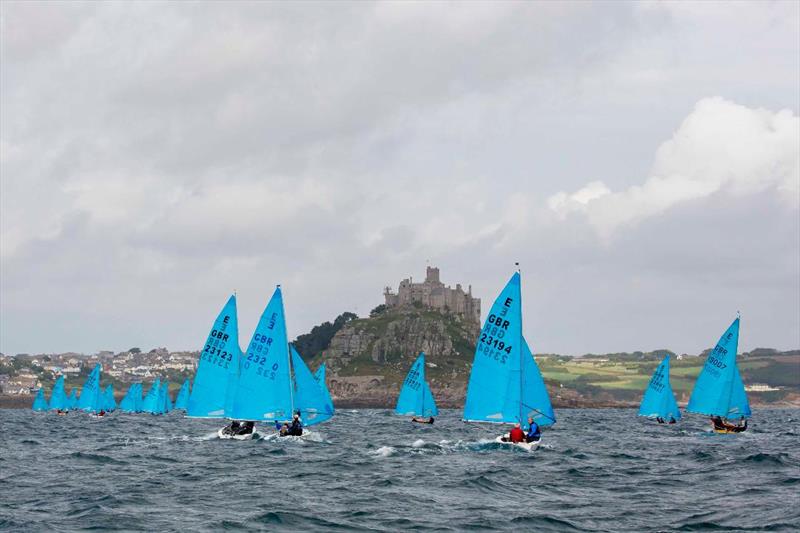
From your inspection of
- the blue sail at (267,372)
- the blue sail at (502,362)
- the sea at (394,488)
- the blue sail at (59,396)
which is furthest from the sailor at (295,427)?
the blue sail at (59,396)

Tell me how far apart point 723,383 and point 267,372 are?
30.6 metres

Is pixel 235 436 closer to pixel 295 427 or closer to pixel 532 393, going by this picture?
pixel 295 427

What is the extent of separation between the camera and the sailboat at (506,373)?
4431cm

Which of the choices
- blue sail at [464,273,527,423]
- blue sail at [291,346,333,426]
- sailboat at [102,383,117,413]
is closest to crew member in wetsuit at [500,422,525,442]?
blue sail at [464,273,527,423]

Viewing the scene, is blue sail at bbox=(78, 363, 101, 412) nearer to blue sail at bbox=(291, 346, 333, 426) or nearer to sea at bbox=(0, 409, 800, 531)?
blue sail at bbox=(291, 346, 333, 426)

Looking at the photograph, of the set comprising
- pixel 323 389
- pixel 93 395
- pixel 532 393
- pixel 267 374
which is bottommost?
pixel 93 395

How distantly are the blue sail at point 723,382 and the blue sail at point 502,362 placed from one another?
79.2ft

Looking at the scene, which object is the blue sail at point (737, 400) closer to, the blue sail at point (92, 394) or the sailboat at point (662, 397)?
the sailboat at point (662, 397)

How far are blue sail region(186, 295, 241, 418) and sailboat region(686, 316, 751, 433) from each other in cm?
2969

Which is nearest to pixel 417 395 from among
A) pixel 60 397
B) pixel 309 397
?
pixel 309 397

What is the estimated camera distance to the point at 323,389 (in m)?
59.3

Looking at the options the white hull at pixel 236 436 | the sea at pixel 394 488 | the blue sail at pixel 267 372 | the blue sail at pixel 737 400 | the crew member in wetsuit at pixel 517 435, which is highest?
the blue sail at pixel 267 372

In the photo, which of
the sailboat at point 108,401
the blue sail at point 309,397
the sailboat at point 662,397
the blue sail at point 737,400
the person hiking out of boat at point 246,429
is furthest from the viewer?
the sailboat at point 108,401

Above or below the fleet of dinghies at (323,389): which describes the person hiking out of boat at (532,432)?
below
